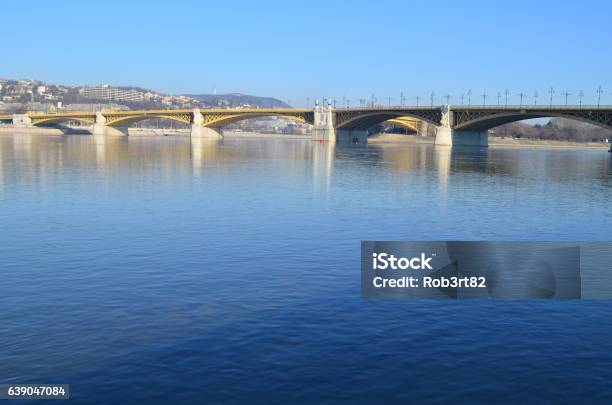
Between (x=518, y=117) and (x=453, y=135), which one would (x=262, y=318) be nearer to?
(x=518, y=117)

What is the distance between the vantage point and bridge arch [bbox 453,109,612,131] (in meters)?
103

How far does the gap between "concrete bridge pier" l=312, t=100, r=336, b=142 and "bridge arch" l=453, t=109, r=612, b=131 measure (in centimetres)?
3847

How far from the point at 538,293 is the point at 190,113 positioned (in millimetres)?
169364

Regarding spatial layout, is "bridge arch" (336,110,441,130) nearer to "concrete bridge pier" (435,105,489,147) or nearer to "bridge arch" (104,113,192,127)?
"concrete bridge pier" (435,105,489,147)

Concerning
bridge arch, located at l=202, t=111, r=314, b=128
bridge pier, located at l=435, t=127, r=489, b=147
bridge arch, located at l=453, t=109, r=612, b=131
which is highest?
bridge arch, located at l=202, t=111, r=314, b=128

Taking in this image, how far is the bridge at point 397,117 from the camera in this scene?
109 meters

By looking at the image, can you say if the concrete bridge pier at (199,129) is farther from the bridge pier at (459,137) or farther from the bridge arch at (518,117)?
the bridge arch at (518,117)

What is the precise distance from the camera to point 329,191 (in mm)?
43906

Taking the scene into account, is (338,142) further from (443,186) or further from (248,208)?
(248,208)

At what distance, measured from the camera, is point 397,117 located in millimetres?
145375

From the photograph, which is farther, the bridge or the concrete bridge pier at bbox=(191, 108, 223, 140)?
the concrete bridge pier at bbox=(191, 108, 223, 140)

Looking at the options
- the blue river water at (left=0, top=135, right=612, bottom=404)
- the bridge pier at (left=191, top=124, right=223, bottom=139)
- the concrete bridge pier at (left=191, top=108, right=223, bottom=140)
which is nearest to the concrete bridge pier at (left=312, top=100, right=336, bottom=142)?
the bridge pier at (left=191, top=124, right=223, bottom=139)

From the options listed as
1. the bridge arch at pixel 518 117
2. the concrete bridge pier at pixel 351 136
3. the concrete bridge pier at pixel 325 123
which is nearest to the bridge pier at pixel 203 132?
the concrete bridge pier at pixel 325 123

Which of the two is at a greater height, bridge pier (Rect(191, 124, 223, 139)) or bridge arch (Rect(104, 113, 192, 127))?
bridge arch (Rect(104, 113, 192, 127))
